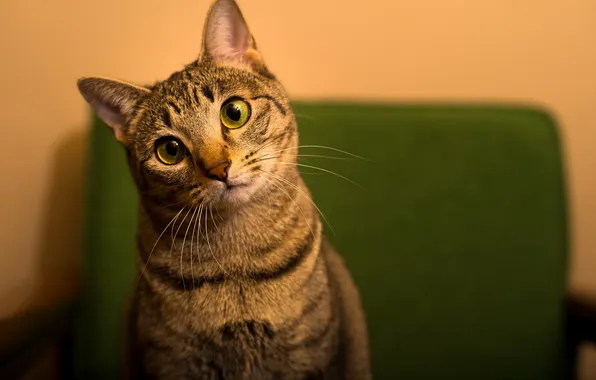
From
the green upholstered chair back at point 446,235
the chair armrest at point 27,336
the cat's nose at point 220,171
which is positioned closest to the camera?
the cat's nose at point 220,171

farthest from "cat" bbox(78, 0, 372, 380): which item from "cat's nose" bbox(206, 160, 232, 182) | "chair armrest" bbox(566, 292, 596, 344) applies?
"chair armrest" bbox(566, 292, 596, 344)

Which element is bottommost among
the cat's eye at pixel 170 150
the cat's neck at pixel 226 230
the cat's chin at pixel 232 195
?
the cat's neck at pixel 226 230

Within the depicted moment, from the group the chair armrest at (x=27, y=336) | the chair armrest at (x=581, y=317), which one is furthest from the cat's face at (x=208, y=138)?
the chair armrest at (x=581, y=317)

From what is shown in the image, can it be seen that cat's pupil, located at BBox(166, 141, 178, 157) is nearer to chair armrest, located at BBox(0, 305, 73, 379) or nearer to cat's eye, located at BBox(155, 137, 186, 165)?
cat's eye, located at BBox(155, 137, 186, 165)

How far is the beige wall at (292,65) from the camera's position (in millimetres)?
607

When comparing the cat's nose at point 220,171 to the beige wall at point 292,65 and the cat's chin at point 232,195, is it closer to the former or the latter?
the cat's chin at point 232,195

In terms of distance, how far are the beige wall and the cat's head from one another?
55 mm

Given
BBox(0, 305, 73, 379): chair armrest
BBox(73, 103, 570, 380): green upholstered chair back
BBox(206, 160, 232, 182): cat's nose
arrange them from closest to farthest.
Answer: BBox(206, 160, 232, 182): cat's nose < BBox(0, 305, 73, 379): chair armrest < BBox(73, 103, 570, 380): green upholstered chair back

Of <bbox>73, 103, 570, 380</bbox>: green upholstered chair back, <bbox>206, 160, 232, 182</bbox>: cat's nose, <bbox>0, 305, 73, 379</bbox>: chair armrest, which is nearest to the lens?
<bbox>206, 160, 232, 182</bbox>: cat's nose

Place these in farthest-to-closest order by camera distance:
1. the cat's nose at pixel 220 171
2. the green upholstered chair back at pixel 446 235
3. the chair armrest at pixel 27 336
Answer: the green upholstered chair back at pixel 446 235, the chair armrest at pixel 27 336, the cat's nose at pixel 220 171

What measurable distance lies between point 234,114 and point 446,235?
0.53m

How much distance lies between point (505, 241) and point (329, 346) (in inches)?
19.5

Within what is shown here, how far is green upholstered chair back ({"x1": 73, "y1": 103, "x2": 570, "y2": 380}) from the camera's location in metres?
0.80

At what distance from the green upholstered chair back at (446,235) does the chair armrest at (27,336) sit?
10 cm
